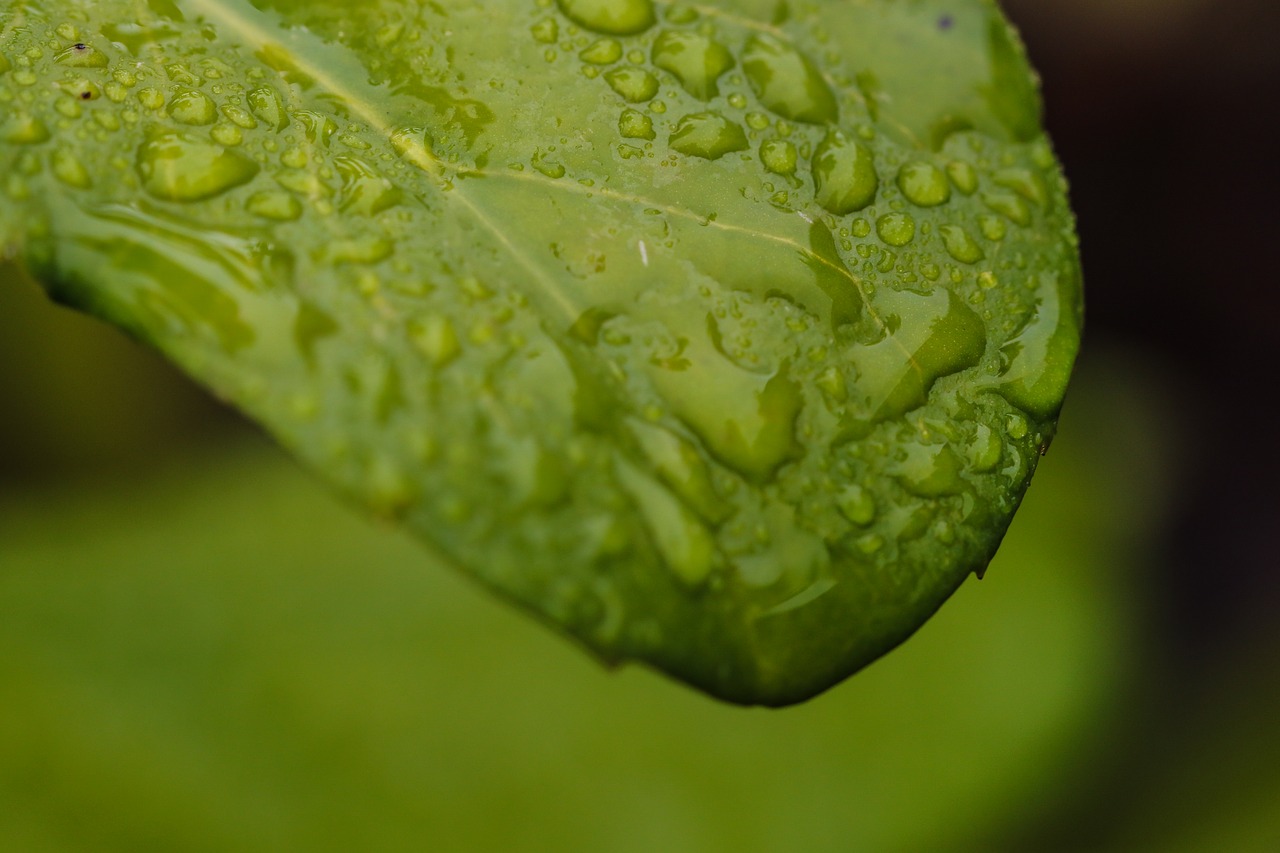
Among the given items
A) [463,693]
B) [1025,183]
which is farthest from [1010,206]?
[463,693]

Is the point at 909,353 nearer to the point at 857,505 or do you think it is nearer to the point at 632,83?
the point at 857,505

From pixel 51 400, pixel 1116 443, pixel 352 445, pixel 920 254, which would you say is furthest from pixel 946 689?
pixel 51 400

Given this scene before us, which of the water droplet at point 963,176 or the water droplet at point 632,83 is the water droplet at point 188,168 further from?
the water droplet at point 963,176

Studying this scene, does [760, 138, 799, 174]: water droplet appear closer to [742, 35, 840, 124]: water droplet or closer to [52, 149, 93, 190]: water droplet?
[742, 35, 840, 124]: water droplet

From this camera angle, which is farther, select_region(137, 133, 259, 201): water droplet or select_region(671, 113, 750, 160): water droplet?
select_region(671, 113, 750, 160): water droplet

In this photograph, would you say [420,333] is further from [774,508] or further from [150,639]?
[150,639]

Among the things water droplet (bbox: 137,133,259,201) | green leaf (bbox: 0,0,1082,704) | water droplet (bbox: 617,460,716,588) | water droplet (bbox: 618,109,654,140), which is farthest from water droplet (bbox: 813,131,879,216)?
water droplet (bbox: 137,133,259,201)

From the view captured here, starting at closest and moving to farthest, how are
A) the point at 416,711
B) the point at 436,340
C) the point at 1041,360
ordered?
the point at 436,340, the point at 1041,360, the point at 416,711
